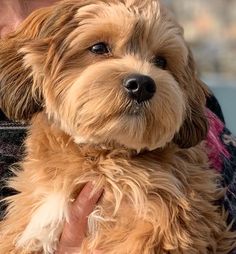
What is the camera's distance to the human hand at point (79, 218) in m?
2.62

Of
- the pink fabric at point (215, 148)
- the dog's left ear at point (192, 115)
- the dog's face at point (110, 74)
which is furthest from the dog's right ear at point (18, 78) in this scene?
the pink fabric at point (215, 148)

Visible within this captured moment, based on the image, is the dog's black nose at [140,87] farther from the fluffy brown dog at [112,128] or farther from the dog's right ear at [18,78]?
the dog's right ear at [18,78]

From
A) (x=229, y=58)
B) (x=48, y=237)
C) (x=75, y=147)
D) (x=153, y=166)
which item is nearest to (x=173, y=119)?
(x=153, y=166)

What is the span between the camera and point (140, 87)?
2430 mm

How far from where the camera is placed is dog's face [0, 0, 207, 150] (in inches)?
97.3

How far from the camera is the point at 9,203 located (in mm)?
2812

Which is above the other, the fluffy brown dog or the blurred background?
the fluffy brown dog

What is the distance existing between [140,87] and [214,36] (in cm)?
1079

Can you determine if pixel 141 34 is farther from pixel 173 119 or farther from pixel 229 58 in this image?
pixel 229 58

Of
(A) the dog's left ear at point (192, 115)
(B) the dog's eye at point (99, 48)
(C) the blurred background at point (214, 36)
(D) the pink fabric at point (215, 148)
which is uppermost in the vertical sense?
(B) the dog's eye at point (99, 48)

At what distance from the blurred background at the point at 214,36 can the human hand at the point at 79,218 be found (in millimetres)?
7456

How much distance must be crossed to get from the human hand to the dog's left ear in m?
0.35

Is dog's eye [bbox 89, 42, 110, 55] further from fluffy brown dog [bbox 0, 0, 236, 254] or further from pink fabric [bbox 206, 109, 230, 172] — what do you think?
pink fabric [bbox 206, 109, 230, 172]

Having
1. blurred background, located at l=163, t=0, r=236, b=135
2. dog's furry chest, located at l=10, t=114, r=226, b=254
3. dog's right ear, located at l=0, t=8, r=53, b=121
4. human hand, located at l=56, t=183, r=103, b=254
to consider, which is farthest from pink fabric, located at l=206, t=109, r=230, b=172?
blurred background, located at l=163, t=0, r=236, b=135
